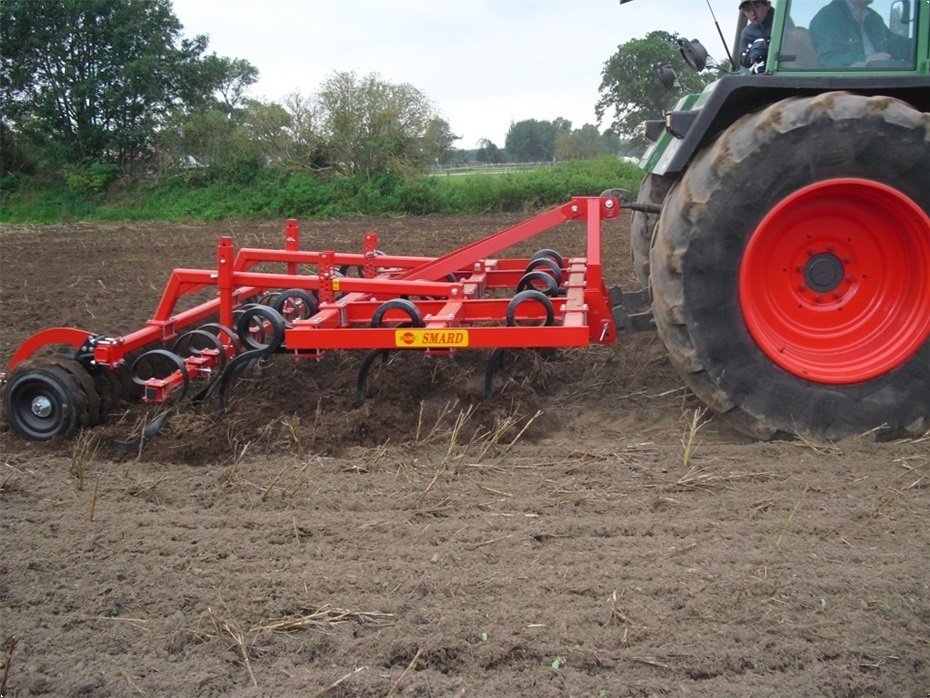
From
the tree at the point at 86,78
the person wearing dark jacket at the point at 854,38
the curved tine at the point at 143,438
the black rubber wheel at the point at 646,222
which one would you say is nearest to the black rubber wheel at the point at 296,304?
the curved tine at the point at 143,438

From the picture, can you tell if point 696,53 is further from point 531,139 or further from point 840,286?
point 531,139

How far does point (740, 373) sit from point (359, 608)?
214 centimetres

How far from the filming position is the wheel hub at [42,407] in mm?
4492

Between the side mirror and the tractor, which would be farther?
the side mirror

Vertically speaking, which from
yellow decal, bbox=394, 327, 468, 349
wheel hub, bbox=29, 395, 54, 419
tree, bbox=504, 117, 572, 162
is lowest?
wheel hub, bbox=29, 395, 54, 419

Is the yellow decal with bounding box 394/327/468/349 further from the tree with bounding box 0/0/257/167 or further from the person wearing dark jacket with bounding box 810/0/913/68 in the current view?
the tree with bounding box 0/0/257/167

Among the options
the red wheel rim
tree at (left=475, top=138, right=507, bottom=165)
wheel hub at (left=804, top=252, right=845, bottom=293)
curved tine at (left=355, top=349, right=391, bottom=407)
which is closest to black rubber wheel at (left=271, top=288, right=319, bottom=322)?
curved tine at (left=355, top=349, right=391, bottom=407)

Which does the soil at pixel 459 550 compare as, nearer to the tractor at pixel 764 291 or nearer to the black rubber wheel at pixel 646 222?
the tractor at pixel 764 291

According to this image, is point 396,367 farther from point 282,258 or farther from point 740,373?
point 740,373

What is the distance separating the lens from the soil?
2449 mm

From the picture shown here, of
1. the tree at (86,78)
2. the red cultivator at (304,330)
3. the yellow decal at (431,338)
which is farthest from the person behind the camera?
the tree at (86,78)

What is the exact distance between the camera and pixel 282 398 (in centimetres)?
478

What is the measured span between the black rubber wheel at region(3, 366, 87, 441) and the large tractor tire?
2.89 metres

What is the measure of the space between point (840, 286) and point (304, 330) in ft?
8.45
